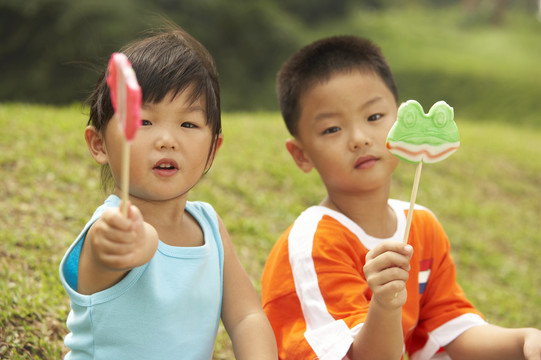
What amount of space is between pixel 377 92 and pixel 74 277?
1.33 meters

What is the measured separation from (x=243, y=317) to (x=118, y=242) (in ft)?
2.46

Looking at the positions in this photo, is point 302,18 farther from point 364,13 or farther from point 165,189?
point 165,189

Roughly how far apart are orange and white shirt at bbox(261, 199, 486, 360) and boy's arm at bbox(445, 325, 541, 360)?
40 millimetres

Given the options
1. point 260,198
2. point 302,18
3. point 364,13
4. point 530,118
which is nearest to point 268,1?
point 302,18

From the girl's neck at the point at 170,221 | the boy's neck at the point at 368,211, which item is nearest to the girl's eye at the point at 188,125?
the girl's neck at the point at 170,221

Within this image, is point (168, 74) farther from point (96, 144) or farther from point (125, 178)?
point (125, 178)

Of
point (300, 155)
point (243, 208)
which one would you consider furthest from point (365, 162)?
point (243, 208)

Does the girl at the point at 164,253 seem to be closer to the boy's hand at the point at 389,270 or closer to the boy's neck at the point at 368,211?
the boy's hand at the point at 389,270

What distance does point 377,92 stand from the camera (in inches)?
93.3

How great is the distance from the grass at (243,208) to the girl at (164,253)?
79 cm

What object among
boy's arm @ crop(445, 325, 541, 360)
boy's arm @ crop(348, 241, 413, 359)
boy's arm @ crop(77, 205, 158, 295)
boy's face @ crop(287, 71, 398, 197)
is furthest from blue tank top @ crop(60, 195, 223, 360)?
boy's arm @ crop(445, 325, 541, 360)

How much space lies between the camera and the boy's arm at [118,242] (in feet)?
4.62

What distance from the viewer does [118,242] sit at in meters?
1.43

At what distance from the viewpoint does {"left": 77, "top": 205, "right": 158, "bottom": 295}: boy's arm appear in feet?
4.62
